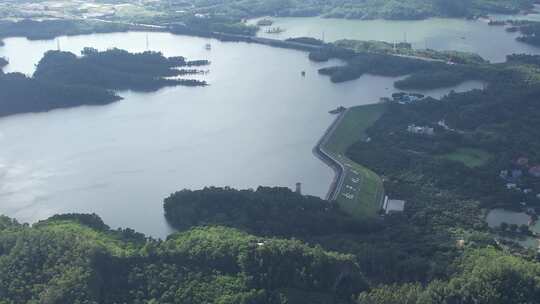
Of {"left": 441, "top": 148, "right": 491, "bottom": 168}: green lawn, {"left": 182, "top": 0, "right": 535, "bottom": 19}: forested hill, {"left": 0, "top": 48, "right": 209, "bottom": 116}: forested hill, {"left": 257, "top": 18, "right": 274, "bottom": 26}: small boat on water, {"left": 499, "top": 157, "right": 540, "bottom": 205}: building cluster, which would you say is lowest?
{"left": 499, "top": 157, "right": 540, "bottom": 205}: building cluster

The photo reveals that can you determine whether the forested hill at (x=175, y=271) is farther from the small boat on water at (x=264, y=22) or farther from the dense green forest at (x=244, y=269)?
the small boat on water at (x=264, y=22)

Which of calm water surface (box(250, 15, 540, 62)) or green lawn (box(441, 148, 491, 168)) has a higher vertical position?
calm water surface (box(250, 15, 540, 62))

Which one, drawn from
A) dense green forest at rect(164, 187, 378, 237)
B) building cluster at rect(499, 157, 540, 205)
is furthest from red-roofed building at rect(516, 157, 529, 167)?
dense green forest at rect(164, 187, 378, 237)

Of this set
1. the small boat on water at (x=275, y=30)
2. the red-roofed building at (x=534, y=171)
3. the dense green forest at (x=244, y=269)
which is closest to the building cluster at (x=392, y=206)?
the dense green forest at (x=244, y=269)

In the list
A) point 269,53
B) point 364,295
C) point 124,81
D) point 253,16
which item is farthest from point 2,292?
point 253,16

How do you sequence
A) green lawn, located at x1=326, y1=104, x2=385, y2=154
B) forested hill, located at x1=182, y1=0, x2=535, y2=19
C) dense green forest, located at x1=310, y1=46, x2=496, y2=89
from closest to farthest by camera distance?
1. green lawn, located at x1=326, y1=104, x2=385, y2=154
2. dense green forest, located at x1=310, y1=46, x2=496, y2=89
3. forested hill, located at x1=182, y1=0, x2=535, y2=19

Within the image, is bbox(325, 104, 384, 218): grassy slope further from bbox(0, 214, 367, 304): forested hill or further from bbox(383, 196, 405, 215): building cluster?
bbox(0, 214, 367, 304): forested hill

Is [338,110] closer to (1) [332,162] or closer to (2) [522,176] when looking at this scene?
(1) [332,162]
